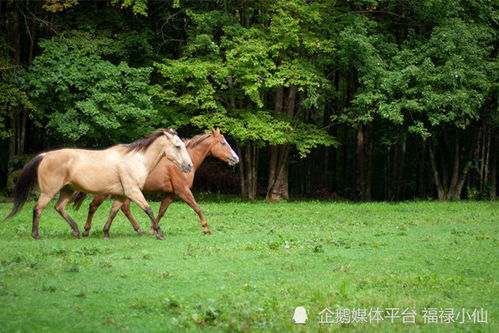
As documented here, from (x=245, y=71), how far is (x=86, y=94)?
6337 mm

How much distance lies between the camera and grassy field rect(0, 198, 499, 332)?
7625mm

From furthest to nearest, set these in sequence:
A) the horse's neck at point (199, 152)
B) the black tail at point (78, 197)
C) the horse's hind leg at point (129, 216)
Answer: the horse's neck at point (199, 152), the horse's hind leg at point (129, 216), the black tail at point (78, 197)

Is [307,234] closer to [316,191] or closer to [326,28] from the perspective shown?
[326,28]

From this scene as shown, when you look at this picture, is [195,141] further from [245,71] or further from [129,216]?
[245,71]

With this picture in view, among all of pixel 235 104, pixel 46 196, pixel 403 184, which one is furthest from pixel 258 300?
pixel 403 184

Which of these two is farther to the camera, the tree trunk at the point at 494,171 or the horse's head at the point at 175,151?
the tree trunk at the point at 494,171

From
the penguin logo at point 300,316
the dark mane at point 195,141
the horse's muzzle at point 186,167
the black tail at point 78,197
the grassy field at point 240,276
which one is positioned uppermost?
the dark mane at point 195,141

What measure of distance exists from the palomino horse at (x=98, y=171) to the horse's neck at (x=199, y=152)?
1644mm

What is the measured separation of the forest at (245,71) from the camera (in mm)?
26234

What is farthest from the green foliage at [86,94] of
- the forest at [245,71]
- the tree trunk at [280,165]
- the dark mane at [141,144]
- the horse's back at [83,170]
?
the horse's back at [83,170]

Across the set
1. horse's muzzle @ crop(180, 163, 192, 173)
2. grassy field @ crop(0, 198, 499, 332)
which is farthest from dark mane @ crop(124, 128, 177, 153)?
grassy field @ crop(0, 198, 499, 332)

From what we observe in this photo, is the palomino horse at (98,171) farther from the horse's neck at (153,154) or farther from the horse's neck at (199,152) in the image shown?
the horse's neck at (199,152)

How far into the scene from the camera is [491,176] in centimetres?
3316

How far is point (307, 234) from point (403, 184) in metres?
25.5
